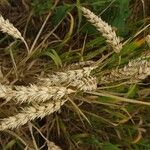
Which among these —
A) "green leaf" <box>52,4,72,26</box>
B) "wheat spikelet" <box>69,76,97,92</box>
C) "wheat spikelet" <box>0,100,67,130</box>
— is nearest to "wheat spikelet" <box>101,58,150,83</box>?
"wheat spikelet" <box>69,76,97,92</box>

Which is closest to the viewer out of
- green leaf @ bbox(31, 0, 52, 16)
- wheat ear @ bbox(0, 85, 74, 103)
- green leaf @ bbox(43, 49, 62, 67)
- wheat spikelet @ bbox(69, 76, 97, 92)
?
wheat ear @ bbox(0, 85, 74, 103)

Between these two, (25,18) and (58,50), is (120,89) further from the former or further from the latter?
(25,18)

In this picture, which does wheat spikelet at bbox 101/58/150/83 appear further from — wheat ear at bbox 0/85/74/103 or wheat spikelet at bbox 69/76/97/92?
wheat ear at bbox 0/85/74/103

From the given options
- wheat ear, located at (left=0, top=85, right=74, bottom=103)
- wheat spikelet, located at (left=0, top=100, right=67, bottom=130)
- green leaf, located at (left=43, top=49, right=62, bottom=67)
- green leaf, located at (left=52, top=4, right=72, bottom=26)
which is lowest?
wheat spikelet, located at (left=0, top=100, right=67, bottom=130)

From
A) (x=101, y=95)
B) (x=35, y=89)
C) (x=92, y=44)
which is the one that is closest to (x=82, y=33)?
(x=92, y=44)

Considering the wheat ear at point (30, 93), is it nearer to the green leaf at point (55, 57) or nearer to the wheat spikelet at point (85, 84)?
the wheat spikelet at point (85, 84)

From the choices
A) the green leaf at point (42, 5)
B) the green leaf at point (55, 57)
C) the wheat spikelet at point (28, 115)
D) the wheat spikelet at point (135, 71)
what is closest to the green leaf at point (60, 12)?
the green leaf at point (42, 5)

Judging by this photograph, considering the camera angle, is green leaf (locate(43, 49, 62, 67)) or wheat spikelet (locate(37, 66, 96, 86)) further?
green leaf (locate(43, 49, 62, 67))

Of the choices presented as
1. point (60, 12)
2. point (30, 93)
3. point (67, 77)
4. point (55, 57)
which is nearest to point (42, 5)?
point (60, 12)

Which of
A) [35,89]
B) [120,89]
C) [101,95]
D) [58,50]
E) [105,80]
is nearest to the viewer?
[35,89]

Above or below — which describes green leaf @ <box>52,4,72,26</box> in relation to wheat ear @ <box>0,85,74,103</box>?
above

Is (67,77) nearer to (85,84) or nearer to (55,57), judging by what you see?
(85,84)
